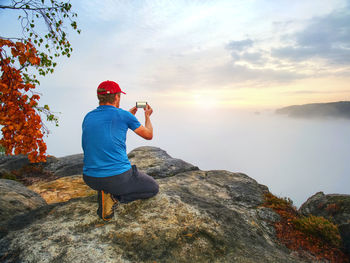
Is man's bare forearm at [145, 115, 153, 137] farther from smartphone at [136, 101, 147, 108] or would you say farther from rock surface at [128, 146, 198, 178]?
rock surface at [128, 146, 198, 178]

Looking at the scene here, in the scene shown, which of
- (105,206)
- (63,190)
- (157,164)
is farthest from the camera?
(157,164)

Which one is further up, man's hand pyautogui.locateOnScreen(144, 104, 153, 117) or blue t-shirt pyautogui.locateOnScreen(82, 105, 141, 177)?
man's hand pyautogui.locateOnScreen(144, 104, 153, 117)

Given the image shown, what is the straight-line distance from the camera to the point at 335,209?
7.89m

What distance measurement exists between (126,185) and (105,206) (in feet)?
2.19

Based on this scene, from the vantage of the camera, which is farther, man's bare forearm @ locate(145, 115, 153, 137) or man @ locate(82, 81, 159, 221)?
man's bare forearm @ locate(145, 115, 153, 137)

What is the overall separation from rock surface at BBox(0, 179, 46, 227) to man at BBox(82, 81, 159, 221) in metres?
2.60

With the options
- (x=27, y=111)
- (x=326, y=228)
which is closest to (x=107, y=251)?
(x=27, y=111)

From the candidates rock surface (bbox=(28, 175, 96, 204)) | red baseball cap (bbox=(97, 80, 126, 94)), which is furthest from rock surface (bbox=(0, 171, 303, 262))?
rock surface (bbox=(28, 175, 96, 204))

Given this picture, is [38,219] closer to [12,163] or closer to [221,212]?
[221,212]

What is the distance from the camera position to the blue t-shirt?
454 cm

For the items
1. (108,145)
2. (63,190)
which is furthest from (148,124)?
(63,190)

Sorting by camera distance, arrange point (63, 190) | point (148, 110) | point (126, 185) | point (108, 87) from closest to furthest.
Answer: point (108, 87) → point (126, 185) → point (148, 110) → point (63, 190)

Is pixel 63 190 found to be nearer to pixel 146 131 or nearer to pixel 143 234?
pixel 143 234

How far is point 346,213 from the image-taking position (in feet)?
24.6
